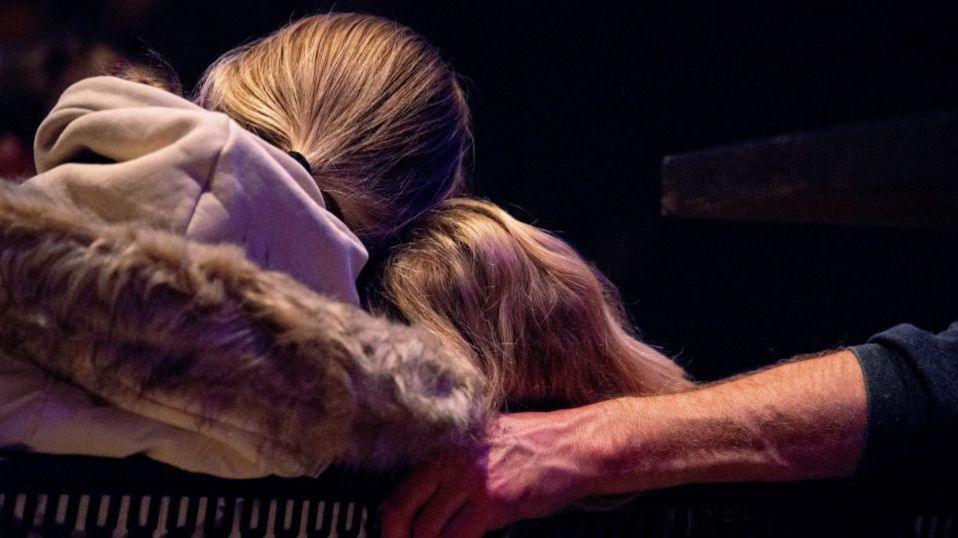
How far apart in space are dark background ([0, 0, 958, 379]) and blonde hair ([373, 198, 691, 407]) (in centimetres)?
94

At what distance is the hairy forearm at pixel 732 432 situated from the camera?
54 cm

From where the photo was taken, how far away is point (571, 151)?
186cm

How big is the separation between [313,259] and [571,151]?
4.68 ft

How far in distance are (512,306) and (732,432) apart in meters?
0.22

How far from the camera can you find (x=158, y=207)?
0.42 meters

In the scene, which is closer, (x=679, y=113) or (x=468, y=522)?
(x=468, y=522)

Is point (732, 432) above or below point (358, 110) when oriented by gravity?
below

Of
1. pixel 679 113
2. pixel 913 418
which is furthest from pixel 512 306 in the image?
pixel 679 113

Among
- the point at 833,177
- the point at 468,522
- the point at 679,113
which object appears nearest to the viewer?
the point at 468,522

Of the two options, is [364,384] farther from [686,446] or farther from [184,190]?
[686,446]

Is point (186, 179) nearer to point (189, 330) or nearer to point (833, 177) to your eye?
point (189, 330)

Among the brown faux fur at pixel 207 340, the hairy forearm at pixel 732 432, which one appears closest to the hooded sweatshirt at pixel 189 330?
the brown faux fur at pixel 207 340

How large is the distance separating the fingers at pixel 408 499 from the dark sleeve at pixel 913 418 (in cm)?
34

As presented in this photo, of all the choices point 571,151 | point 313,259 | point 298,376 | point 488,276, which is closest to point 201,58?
point 571,151
